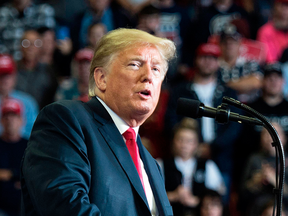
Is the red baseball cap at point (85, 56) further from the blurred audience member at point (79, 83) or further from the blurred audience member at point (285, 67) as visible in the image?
the blurred audience member at point (285, 67)

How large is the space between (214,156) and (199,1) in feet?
9.81

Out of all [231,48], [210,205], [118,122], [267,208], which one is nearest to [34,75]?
[231,48]

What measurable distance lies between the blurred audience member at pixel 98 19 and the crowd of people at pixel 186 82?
0.01 m

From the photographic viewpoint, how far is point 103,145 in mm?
1702

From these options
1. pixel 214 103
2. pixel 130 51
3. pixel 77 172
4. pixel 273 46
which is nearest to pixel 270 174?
pixel 214 103

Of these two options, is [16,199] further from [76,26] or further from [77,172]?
[77,172]

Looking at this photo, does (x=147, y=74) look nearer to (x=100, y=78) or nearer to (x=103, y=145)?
(x=100, y=78)

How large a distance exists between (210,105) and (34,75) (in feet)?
7.37

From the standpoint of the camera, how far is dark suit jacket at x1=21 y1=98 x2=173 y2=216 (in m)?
1.40

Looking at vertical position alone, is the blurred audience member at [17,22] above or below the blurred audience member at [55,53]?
above

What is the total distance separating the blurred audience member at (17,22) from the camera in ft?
19.5

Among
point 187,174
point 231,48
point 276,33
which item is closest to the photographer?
point 187,174

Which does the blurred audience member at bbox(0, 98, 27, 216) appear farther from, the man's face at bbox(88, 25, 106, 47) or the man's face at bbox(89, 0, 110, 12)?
the man's face at bbox(89, 0, 110, 12)

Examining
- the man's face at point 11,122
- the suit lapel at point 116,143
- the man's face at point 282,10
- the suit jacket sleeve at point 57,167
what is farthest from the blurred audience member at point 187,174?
→ the suit jacket sleeve at point 57,167
